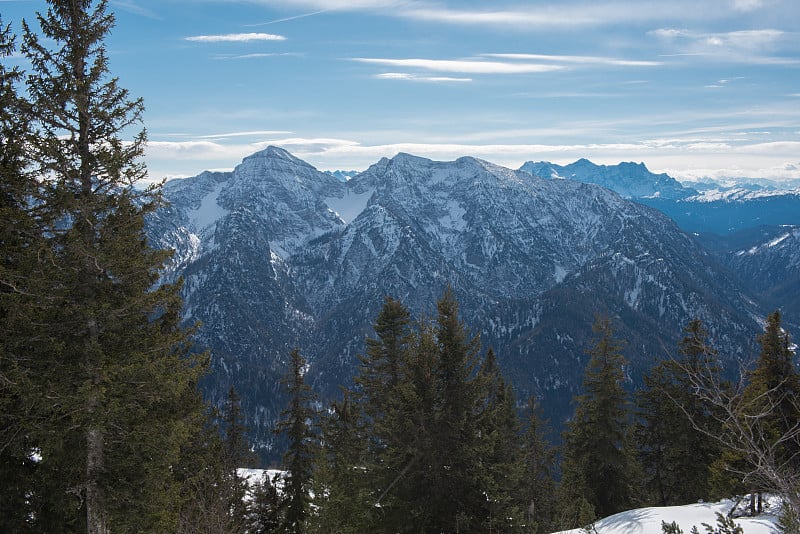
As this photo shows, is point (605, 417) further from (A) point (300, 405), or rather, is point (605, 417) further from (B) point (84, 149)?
(B) point (84, 149)

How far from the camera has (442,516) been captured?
16047mm

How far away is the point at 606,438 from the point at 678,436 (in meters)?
→ 5.72

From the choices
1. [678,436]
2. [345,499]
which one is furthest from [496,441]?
[678,436]

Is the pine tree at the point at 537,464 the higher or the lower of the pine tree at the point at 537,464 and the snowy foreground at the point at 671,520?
the lower

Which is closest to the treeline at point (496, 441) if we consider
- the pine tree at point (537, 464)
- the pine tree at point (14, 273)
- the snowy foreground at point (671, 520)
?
the pine tree at point (537, 464)

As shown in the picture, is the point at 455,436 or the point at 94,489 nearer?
the point at 94,489

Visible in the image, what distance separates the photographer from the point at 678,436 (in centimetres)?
3177

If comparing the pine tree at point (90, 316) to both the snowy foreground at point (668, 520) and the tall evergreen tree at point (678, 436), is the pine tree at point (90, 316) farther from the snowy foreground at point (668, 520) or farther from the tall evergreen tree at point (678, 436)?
the tall evergreen tree at point (678, 436)

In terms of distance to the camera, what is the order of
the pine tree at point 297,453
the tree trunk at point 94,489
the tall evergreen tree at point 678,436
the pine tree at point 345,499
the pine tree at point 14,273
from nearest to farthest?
the pine tree at point 14,273 → the tree trunk at point 94,489 → the pine tree at point 345,499 → the tall evergreen tree at point 678,436 → the pine tree at point 297,453

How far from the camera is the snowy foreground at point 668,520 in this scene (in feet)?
54.3

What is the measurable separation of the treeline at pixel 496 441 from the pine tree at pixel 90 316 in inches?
274

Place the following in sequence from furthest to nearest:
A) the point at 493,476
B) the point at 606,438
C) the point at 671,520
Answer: the point at 606,438 < the point at 671,520 < the point at 493,476

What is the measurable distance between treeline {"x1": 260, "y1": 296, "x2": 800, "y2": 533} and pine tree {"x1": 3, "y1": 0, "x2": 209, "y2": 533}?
6968 millimetres

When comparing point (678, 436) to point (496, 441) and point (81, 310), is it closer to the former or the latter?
point (496, 441)
